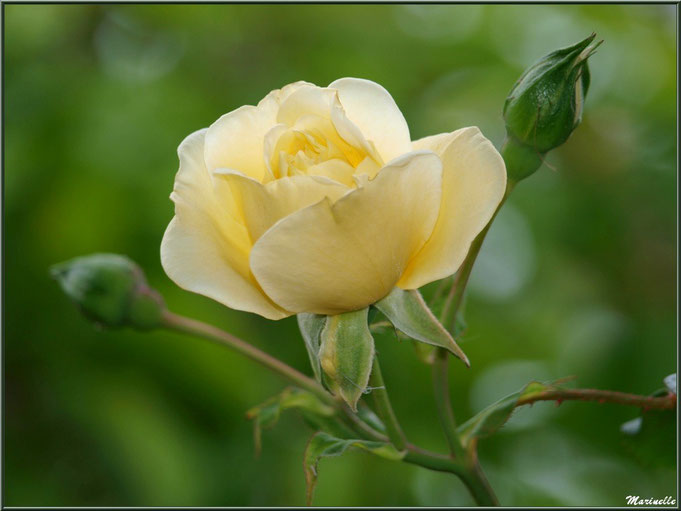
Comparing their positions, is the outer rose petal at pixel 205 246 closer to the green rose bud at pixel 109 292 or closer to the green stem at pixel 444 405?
the green stem at pixel 444 405

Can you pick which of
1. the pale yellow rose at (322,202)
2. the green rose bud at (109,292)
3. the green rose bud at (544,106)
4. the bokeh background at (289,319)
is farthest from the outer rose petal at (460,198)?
the bokeh background at (289,319)

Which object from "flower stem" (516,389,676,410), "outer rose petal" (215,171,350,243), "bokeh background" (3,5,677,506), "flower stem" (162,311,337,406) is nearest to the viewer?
"outer rose petal" (215,171,350,243)

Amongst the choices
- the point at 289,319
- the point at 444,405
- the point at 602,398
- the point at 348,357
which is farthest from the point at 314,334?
the point at 289,319

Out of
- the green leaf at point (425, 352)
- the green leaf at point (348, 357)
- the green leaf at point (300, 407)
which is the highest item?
the green leaf at point (348, 357)

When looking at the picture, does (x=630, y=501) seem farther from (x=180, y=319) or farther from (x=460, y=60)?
(x=460, y=60)

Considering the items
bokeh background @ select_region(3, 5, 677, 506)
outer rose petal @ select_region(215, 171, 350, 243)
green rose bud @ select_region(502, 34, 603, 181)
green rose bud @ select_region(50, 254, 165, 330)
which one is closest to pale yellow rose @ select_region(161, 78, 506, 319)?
outer rose petal @ select_region(215, 171, 350, 243)

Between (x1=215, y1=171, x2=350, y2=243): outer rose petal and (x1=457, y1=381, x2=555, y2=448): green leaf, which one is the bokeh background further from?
(x1=215, y1=171, x2=350, y2=243): outer rose petal

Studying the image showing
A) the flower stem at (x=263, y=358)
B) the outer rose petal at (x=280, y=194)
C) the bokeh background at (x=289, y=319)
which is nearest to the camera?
the outer rose petal at (x=280, y=194)
